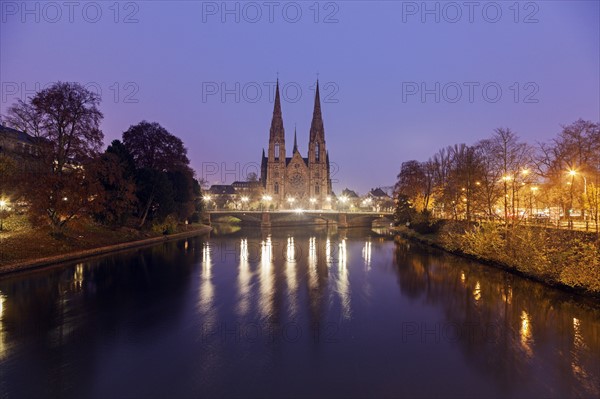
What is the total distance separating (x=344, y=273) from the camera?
31.2m

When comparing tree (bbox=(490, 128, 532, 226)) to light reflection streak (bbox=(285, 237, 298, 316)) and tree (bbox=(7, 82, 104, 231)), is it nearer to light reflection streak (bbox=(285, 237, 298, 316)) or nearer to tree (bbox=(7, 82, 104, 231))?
light reflection streak (bbox=(285, 237, 298, 316))

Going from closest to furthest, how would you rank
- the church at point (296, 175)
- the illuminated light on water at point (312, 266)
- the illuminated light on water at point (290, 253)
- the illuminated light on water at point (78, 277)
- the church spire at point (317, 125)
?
the illuminated light on water at point (78, 277) → the illuminated light on water at point (312, 266) → the illuminated light on water at point (290, 253) → the church at point (296, 175) → the church spire at point (317, 125)

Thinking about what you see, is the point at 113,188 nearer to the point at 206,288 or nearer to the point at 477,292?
the point at 206,288

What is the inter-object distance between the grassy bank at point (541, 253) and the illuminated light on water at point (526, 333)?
15.9 ft

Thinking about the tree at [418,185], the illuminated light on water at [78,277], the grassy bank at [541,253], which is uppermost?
A: the tree at [418,185]

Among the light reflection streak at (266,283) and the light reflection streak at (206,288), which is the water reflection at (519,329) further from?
the light reflection streak at (206,288)

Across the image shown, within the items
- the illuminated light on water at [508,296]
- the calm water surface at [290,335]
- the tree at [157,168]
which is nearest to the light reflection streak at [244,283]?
the calm water surface at [290,335]

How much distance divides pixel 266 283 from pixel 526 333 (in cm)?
1578

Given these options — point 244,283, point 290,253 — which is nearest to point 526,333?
point 244,283

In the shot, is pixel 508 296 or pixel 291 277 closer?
pixel 508 296

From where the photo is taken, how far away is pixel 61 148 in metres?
32.5

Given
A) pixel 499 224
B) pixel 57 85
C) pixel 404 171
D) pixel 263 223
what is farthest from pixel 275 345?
pixel 263 223

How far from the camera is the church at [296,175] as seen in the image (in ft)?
397

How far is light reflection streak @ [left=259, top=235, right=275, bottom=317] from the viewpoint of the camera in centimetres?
2059
